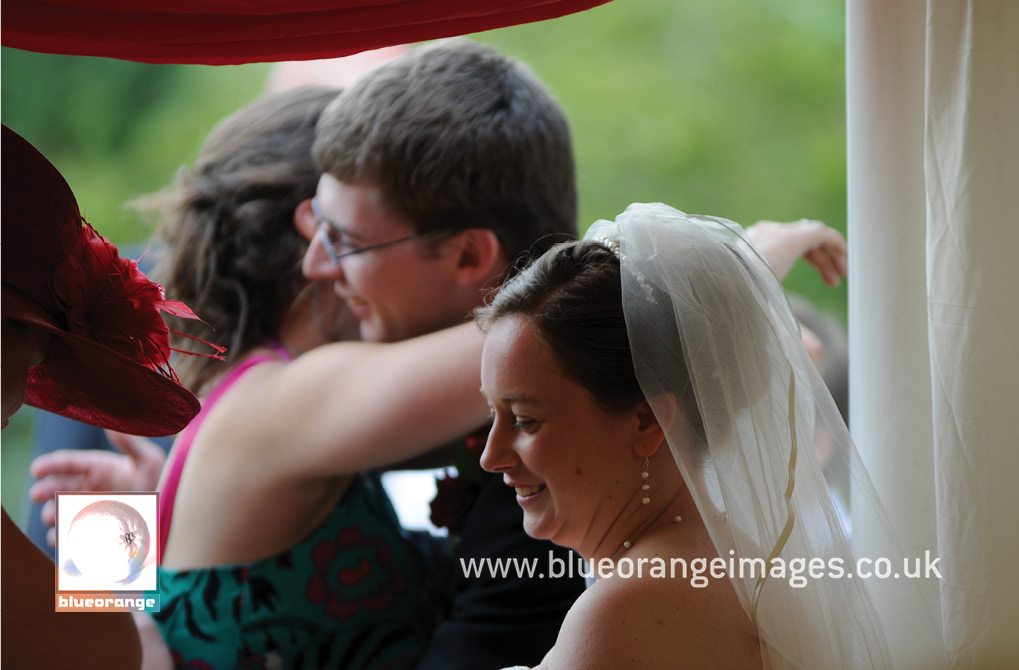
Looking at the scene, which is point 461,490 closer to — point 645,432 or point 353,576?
point 353,576

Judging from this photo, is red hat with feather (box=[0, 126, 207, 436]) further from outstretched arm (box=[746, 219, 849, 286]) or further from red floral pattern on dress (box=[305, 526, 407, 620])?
outstretched arm (box=[746, 219, 849, 286])

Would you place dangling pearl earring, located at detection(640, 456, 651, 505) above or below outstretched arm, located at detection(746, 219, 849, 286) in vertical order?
below

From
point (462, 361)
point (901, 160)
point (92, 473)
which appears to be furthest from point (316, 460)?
point (901, 160)

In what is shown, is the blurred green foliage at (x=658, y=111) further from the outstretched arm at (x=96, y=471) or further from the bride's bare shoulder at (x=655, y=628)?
the bride's bare shoulder at (x=655, y=628)

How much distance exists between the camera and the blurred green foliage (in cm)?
392

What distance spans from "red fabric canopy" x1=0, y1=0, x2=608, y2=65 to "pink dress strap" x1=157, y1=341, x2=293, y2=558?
0.59m

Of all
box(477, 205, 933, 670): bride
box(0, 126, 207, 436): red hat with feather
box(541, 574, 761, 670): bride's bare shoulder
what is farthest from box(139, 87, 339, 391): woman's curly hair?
box(541, 574, 761, 670): bride's bare shoulder

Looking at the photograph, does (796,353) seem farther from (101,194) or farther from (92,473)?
(101,194)

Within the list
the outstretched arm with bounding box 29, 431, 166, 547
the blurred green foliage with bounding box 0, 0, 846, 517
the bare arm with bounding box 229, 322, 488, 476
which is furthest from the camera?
the blurred green foliage with bounding box 0, 0, 846, 517

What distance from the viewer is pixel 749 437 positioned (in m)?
1.04

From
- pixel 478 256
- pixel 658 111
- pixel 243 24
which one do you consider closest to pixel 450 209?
pixel 478 256

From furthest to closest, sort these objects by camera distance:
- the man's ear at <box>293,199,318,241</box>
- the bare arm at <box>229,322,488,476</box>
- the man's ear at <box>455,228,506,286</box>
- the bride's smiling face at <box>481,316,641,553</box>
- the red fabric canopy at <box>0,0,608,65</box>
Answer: the man's ear at <box>293,199,318,241</box> → the man's ear at <box>455,228,506,286</box> → the bare arm at <box>229,322,488,476</box> → the red fabric canopy at <box>0,0,608,65</box> → the bride's smiling face at <box>481,316,641,553</box>

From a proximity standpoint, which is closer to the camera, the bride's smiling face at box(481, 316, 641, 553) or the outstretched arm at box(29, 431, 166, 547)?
the bride's smiling face at box(481, 316, 641, 553)

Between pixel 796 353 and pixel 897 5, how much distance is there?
507 millimetres
